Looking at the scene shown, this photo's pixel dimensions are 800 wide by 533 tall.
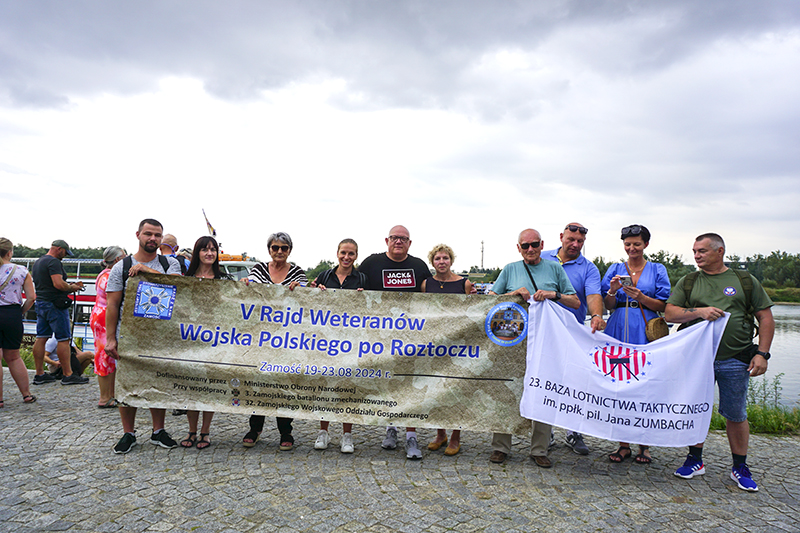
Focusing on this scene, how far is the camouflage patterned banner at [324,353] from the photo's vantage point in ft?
15.4

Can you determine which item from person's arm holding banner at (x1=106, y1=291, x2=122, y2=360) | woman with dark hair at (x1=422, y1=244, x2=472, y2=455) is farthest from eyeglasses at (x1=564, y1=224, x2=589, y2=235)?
person's arm holding banner at (x1=106, y1=291, x2=122, y2=360)

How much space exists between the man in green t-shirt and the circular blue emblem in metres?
1.45

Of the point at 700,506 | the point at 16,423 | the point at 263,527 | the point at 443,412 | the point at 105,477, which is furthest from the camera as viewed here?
the point at 16,423

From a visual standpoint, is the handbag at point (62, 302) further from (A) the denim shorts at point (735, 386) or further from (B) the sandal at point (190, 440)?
(A) the denim shorts at point (735, 386)

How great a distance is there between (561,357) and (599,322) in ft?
1.57

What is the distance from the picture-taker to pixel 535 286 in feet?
15.8

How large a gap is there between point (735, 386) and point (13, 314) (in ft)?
27.2

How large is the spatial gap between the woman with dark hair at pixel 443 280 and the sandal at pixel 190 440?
2363mm

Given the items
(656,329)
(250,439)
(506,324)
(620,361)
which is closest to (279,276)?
(250,439)

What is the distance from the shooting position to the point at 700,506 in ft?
12.4

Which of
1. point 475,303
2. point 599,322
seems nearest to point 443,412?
point 475,303

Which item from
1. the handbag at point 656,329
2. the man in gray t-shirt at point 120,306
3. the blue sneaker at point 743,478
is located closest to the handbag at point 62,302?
the man in gray t-shirt at point 120,306

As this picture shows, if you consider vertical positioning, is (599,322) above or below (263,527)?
above

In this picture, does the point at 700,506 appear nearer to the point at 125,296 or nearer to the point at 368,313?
the point at 368,313
